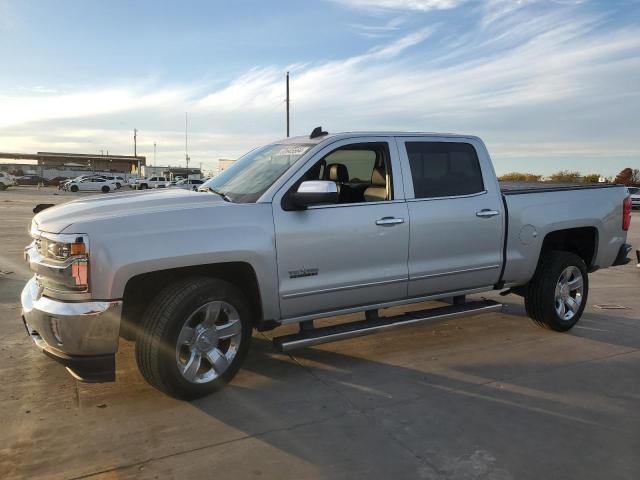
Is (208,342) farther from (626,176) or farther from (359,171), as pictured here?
(626,176)

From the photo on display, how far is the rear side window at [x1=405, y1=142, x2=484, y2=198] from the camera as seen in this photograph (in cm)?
480

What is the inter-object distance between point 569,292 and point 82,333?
4820 millimetres

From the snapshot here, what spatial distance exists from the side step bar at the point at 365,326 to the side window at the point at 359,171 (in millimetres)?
1069

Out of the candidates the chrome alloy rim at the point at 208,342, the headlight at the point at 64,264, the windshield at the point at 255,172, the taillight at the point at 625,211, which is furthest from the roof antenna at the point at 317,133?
the taillight at the point at 625,211

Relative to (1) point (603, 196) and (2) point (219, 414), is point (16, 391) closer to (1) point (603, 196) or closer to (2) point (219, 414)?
(2) point (219, 414)

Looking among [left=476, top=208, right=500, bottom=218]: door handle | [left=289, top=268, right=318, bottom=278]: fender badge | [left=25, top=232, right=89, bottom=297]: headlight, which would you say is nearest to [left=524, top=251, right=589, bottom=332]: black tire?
[left=476, top=208, right=500, bottom=218]: door handle

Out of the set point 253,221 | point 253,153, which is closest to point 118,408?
point 253,221

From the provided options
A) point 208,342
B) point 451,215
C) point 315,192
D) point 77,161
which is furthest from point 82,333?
point 77,161

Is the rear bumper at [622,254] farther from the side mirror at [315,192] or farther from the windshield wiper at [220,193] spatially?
the windshield wiper at [220,193]

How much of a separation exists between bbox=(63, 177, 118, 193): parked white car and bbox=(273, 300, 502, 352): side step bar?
162 ft

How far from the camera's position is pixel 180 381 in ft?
12.1

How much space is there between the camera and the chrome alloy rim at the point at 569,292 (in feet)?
18.5

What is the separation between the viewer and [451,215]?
4.82 metres

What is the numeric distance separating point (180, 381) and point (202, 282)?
70 centimetres
